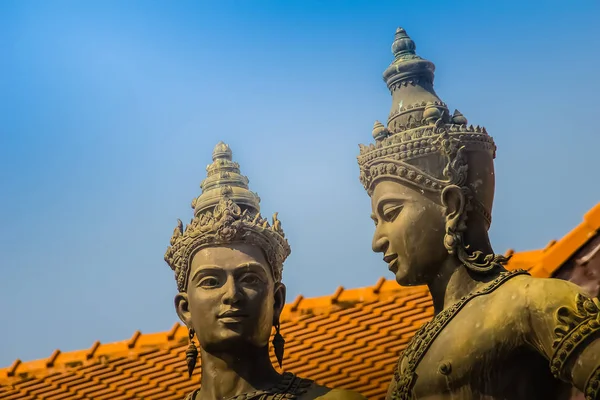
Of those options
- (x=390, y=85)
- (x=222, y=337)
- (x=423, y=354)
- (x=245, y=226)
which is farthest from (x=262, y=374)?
(x=390, y=85)

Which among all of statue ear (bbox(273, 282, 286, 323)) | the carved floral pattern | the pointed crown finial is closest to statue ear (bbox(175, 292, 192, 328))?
statue ear (bbox(273, 282, 286, 323))

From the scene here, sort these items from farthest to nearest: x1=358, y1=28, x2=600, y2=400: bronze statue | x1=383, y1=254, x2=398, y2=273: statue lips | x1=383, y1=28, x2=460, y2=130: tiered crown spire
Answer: x1=383, y1=28, x2=460, y2=130: tiered crown spire → x1=383, y1=254, x2=398, y2=273: statue lips → x1=358, y1=28, x2=600, y2=400: bronze statue

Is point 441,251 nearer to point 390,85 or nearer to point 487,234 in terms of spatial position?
point 487,234

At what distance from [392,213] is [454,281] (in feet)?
1.77

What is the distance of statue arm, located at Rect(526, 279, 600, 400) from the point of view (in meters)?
6.29

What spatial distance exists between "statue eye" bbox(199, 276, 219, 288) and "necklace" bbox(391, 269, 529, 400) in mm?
1536

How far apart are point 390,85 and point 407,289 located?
2151mm

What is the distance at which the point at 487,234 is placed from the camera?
7.17 m

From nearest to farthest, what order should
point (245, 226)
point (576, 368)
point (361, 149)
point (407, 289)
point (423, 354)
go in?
1. point (576, 368)
2. point (423, 354)
3. point (361, 149)
4. point (245, 226)
5. point (407, 289)

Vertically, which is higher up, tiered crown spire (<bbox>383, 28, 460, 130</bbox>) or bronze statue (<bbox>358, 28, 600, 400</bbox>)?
tiered crown spire (<bbox>383, 28, 460, 130</bbox>)

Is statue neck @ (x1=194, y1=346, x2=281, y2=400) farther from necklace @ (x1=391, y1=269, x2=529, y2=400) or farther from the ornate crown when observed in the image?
the ornate crown

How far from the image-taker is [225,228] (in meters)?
8.05

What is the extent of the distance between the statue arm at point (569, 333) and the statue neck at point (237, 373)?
2.06m

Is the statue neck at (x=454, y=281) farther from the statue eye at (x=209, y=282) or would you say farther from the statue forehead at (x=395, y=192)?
the statue eye at (x=209, y=282)
